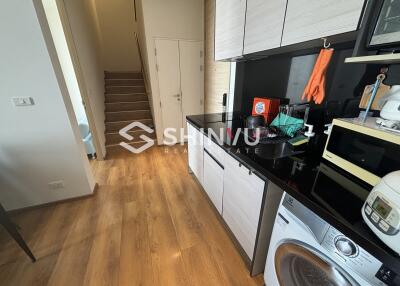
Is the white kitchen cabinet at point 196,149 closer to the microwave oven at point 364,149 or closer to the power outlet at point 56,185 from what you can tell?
the microwave oven at point 364,149

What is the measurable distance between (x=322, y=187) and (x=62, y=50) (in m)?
3.60

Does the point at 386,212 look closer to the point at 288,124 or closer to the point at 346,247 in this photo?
the point at 346,247

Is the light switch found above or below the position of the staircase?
above

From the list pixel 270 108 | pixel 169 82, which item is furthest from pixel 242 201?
pixel 169 82

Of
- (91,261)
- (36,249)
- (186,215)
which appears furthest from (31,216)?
(186,215)

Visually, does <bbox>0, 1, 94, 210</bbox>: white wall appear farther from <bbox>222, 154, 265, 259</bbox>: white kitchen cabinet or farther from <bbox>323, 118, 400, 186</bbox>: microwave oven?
<bbox>323, 118, 400, 186</bbox>: microwave oven

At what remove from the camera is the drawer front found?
1.39 meters

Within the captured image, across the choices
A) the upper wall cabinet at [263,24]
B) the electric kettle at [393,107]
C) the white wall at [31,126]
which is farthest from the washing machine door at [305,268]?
the white wall at [31,126]

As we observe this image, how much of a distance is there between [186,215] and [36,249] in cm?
130

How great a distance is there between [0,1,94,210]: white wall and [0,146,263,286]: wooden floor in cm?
28

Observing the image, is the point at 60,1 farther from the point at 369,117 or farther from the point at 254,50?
the point at 369,117

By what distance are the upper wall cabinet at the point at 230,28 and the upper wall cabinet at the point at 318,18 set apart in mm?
503

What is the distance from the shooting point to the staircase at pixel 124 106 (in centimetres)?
358

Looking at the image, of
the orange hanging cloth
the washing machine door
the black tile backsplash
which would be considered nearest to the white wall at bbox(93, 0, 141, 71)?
the black tile backsplash
